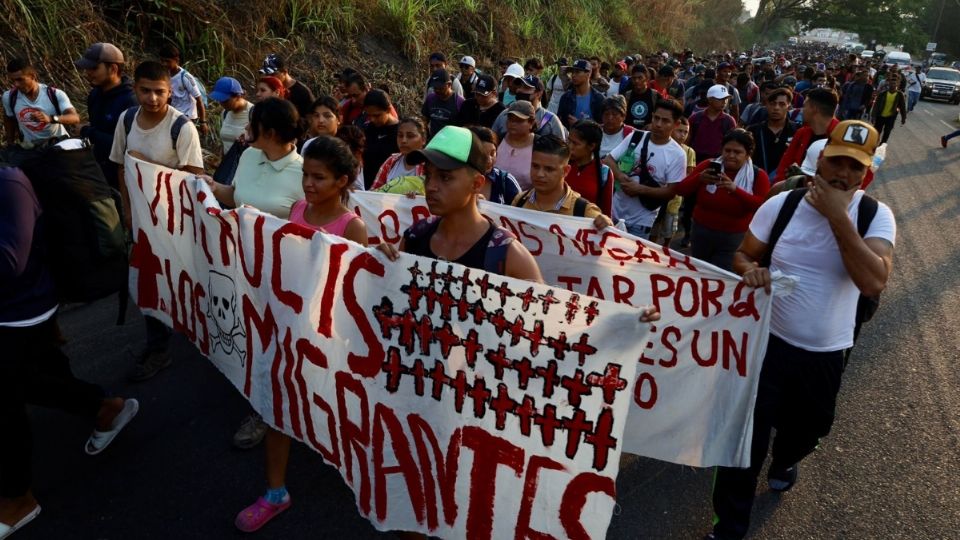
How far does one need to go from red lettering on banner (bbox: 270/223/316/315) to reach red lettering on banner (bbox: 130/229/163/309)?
1.27m

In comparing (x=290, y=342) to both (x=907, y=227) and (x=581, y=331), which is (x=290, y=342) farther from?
(x=907, y=227)

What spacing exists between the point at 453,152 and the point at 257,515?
186 cm

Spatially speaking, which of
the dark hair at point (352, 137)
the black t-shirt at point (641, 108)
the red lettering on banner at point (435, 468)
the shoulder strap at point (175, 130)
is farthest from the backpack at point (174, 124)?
the black t-shirt at point (641, 108)

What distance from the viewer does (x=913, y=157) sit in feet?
44.4

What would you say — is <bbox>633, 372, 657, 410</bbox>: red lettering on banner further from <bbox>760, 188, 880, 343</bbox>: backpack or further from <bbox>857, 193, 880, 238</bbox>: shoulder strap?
<bbox>857, 193, 880, 238</bbox>: shoulder strap

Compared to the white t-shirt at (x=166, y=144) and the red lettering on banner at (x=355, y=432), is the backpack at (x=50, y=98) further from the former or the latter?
the red lettering on banner at (x=355, y=432)

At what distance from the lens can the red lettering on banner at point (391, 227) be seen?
3809 millimetres

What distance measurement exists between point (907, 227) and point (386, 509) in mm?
8588

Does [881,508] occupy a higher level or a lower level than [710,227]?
lower

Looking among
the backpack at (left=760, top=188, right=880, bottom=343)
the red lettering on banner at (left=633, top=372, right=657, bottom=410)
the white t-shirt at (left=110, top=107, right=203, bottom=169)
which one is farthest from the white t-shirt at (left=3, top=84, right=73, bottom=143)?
the backpack at (left=760, top=188, right=880, bottom=343)

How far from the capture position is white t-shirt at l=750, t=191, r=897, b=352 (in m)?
2.47

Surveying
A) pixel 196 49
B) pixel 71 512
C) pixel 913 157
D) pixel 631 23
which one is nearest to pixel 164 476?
pixel 71 512

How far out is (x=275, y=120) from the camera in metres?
3.27

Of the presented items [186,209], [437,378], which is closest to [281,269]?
[437,378]
